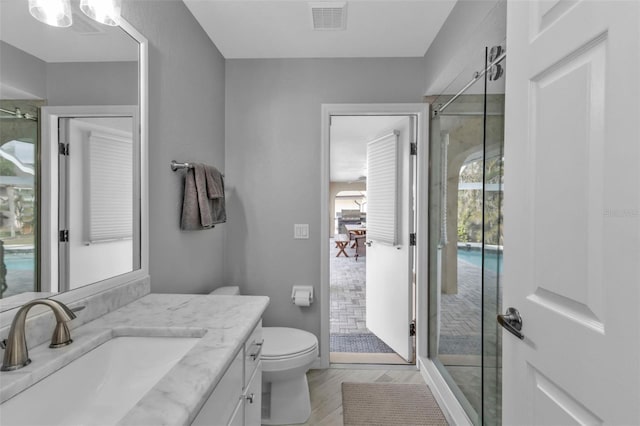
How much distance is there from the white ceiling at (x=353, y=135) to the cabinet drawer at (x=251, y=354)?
6.76 feet

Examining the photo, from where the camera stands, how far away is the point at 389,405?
200cm

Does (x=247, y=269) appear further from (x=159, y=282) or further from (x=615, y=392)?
(x=615, y=392)

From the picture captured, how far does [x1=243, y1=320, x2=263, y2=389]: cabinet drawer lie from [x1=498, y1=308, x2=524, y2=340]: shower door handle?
0.86 metres

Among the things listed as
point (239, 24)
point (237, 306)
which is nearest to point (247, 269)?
point (237, 306)

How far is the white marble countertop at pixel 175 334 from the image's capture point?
623mm

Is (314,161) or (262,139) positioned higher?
(262,139)

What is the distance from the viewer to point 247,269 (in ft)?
7.97

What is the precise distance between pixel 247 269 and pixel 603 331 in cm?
214

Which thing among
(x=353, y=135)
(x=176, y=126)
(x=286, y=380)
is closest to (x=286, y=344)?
(x=286, y=380)

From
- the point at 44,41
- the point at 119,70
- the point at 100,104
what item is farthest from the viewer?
the point at 119,70

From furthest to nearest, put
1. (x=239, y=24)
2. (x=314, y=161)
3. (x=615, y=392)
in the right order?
(x=314, y=161), (x=239, y=24), (x=615, y=392)

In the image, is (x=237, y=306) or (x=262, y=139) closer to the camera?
(x=237, y=306)

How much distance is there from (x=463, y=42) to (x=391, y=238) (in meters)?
1.55

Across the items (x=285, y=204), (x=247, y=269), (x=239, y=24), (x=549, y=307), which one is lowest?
(x=247, y=269)
